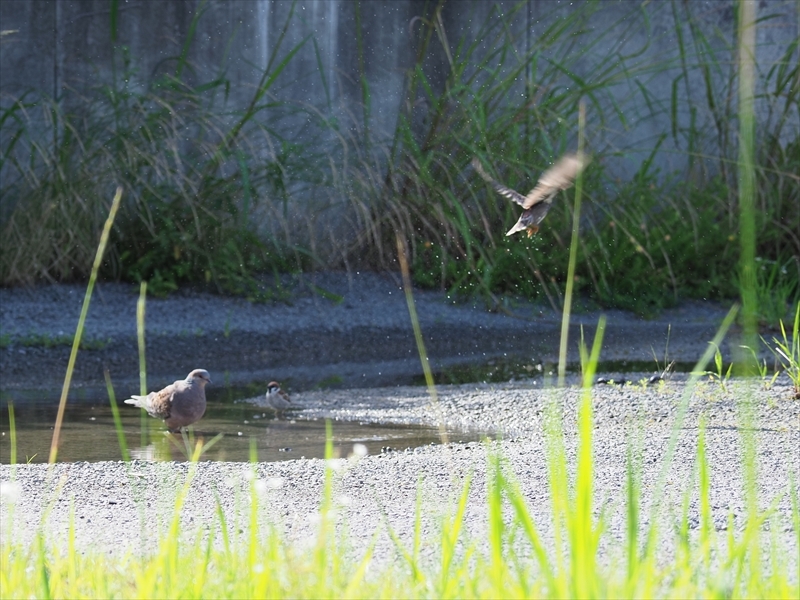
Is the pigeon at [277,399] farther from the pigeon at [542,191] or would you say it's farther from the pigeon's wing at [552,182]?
the pigeon's wing at [552,182]

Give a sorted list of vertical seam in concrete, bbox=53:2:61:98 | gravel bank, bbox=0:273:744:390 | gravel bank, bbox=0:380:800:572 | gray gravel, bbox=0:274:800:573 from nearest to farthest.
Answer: gravel bank, bbox=0:380:800:572 → gray gravel, bbox=0:274:800:573 → gravel bank, bbox=0:273:744:390 → vertical seam in concrete, bbox=53:2:61:98

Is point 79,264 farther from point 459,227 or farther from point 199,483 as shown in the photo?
point 199,483

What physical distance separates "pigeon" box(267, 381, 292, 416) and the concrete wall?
344cm

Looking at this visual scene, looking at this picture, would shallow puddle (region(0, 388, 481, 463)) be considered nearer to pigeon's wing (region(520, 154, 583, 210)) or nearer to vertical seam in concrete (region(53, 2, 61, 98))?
pigeon's wing (region(520, 154, 583, 210))

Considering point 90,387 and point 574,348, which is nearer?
point 90,387

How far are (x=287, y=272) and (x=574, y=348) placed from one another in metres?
2.23

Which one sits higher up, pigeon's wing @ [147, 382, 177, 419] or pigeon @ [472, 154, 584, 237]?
pigeon @ [472, 154, 584, 237]

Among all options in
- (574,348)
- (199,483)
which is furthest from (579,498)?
(574,348)

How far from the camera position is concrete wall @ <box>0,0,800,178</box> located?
29.2ft

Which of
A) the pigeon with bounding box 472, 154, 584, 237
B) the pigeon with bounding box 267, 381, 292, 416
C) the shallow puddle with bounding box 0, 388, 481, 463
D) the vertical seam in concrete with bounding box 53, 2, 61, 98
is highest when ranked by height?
the vertical seam in concrete with bounding box 53, 2, 61, 98

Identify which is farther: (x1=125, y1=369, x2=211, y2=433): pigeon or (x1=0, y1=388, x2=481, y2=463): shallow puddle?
(x1=125, y1=369, x2=211, y2=433): pigeon

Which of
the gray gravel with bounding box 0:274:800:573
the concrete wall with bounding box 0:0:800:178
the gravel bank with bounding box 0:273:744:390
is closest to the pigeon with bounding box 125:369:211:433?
the gray gravel with bounding box 0:274:800:573

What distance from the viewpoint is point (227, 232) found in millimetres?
8281

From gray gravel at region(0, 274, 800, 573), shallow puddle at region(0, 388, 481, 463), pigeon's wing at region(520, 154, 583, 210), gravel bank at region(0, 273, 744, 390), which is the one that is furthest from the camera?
gravel bank at region(0, 273, 744, 390)
